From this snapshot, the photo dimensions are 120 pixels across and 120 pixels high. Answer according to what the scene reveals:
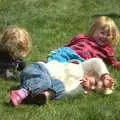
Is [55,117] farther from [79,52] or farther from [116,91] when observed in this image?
[79,52]

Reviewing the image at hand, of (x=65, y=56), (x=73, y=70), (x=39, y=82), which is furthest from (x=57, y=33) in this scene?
(x=39, y=82)

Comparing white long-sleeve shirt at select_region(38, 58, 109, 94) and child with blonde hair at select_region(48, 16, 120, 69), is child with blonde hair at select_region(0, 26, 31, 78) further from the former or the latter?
white long-sleeve shirt at select_region(38, 58, 109, 94)

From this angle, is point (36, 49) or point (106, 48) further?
point (36, 49)

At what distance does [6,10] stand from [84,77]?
627cm

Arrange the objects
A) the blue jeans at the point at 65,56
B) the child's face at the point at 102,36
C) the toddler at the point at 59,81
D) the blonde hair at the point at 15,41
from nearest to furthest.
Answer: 1. the toddler at the point at 59,81
2. the blonde hair at the point at 15,41
3. the blue jeans at the point at 65,56
4. the child's face at the point at 102,36

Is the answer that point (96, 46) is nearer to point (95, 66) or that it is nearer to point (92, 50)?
point (92, 50)

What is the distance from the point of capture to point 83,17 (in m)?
12.1

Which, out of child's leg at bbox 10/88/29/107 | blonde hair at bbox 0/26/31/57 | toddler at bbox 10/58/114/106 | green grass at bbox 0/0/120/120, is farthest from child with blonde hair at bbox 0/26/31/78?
child's leg at bbox 10/88/29/107

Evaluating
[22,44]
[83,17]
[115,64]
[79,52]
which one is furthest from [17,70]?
[83,17]

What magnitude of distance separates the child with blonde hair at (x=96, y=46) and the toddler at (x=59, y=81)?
2.08 feet

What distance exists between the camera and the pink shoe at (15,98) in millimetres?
6359

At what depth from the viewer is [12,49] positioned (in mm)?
7496

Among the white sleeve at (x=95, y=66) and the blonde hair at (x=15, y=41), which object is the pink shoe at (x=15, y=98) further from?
the blonde hair at (x=15, y=41)

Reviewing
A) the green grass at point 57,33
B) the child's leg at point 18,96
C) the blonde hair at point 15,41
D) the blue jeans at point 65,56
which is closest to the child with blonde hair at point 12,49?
the blonde hair at point 15,41
